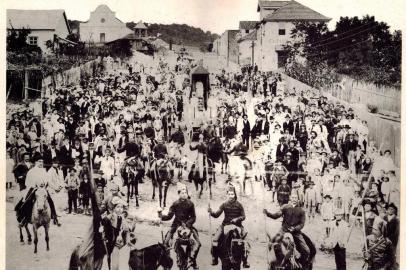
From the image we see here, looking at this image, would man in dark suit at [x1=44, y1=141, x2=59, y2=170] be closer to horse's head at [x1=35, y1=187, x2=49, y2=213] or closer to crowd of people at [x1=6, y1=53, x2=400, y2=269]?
crowd of people at [x1=6, y1=53, x2=400, y2=269]

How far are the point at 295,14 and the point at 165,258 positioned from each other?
330 centimetres

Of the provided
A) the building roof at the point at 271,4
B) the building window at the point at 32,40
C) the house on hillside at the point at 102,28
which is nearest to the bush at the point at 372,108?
the building roof at the point at 271,4

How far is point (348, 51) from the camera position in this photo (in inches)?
241

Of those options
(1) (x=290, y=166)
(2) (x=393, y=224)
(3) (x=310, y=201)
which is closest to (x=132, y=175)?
(1) (x=290, y=166)

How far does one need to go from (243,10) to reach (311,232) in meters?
2.76

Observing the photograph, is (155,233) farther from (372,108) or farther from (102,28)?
(372,108)

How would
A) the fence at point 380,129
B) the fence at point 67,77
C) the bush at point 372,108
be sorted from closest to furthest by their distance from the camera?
the fence at point 380,129 → the bush at point 372,108 → the fence at point 67,77

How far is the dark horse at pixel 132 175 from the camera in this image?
19.7 ft

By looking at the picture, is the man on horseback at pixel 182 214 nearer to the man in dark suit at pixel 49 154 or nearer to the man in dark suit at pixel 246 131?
the man in dark suit at pixel 246 131

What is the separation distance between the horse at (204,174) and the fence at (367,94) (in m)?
1.73

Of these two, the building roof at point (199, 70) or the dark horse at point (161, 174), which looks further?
the building roof at point (199, 70)

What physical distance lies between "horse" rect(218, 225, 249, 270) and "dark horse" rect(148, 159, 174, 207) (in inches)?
32.6

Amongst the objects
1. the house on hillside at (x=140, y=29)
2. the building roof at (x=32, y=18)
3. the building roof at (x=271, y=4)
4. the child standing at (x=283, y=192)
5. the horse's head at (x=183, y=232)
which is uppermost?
the building roof at (x=271, y=4)

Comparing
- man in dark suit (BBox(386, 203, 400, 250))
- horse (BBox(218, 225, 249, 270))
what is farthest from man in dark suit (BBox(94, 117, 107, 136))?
man in dark suit (BBox(386, 203, 400, 250))
